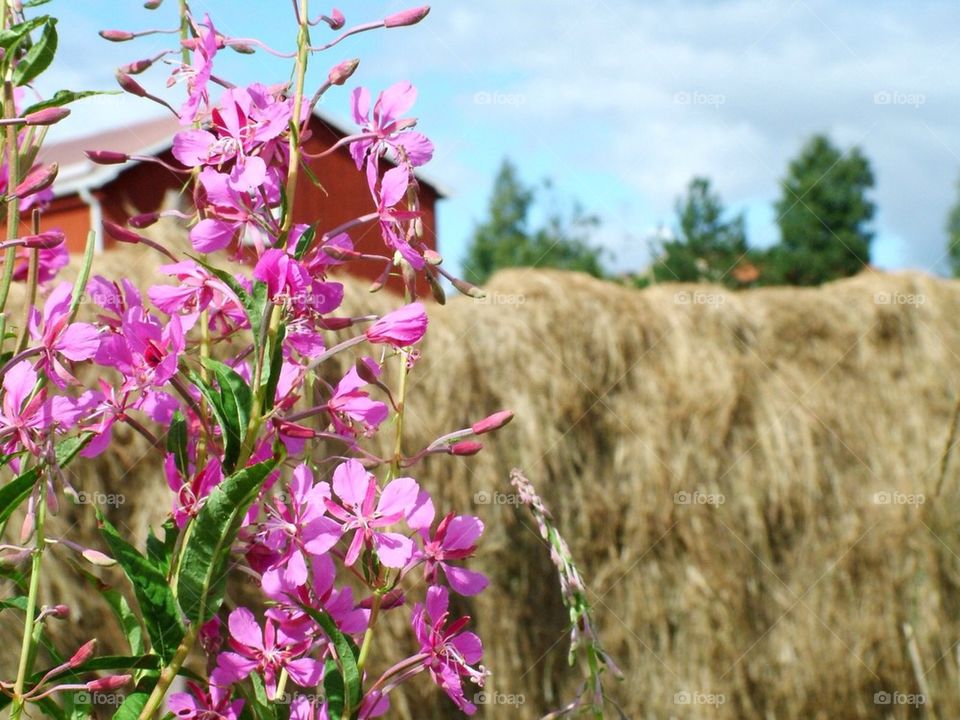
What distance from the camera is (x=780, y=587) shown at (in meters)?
3.60

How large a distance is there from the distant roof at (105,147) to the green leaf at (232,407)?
7.43 metres

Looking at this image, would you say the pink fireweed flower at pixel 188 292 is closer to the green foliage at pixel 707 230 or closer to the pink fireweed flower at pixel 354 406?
the pink fireweed flower at pixel 354 406

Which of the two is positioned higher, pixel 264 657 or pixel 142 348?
pixel 142 348

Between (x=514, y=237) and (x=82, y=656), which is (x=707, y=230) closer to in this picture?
(x=514, y=237)

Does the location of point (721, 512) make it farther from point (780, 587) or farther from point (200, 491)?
point (200, 491)

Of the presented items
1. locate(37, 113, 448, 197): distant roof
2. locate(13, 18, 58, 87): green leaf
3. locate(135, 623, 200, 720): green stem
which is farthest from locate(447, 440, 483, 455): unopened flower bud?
locate(37, 113, 448, 197): distant roof

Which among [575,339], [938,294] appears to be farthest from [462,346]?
[938,294]

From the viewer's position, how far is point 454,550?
29.6 inches

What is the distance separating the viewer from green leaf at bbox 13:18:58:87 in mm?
776

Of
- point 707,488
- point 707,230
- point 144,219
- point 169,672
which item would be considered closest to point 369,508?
point 169,672

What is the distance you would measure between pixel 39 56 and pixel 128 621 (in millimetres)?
431

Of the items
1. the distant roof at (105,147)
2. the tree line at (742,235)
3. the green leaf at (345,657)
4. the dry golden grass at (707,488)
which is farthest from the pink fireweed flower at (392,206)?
the tree line at (742,235)

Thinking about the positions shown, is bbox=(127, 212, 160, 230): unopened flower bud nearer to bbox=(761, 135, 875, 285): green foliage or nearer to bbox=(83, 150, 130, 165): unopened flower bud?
bbox=(83, 150, 130, 165): unopened flower bud

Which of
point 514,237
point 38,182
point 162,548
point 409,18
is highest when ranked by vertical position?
point 409,18
